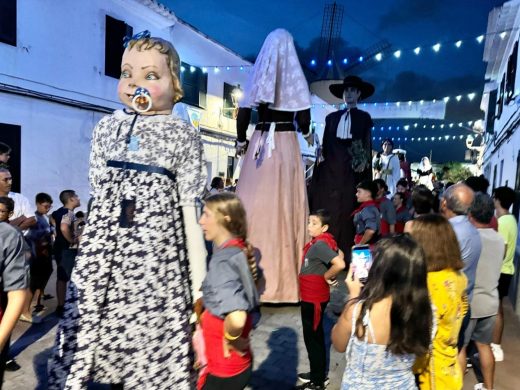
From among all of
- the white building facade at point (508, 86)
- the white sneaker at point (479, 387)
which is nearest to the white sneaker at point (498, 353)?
the white sneaker at point (479, 387)

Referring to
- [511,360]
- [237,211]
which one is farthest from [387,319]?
[511,360]

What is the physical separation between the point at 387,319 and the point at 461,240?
130 cm

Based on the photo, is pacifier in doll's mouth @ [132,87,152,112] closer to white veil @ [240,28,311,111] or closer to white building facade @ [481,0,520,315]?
white veil @ [240,28,311,111]

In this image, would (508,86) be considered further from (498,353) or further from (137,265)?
(137,265)

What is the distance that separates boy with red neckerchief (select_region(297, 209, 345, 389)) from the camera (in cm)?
294

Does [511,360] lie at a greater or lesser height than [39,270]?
lesser

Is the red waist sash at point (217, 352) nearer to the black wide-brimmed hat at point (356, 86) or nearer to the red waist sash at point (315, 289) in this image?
the red waist sash at point (315, 289)

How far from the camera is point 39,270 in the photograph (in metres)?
4.46

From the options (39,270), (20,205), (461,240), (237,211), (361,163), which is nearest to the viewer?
(237,211)

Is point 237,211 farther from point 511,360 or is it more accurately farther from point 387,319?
point 511,360

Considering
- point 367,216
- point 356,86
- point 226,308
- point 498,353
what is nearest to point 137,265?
point 226,308

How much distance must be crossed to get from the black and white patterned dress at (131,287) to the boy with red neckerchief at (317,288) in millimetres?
1246

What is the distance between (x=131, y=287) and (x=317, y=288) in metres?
1.57

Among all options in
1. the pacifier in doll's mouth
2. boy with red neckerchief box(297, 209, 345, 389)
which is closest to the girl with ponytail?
the pacifier in doll's mouth
